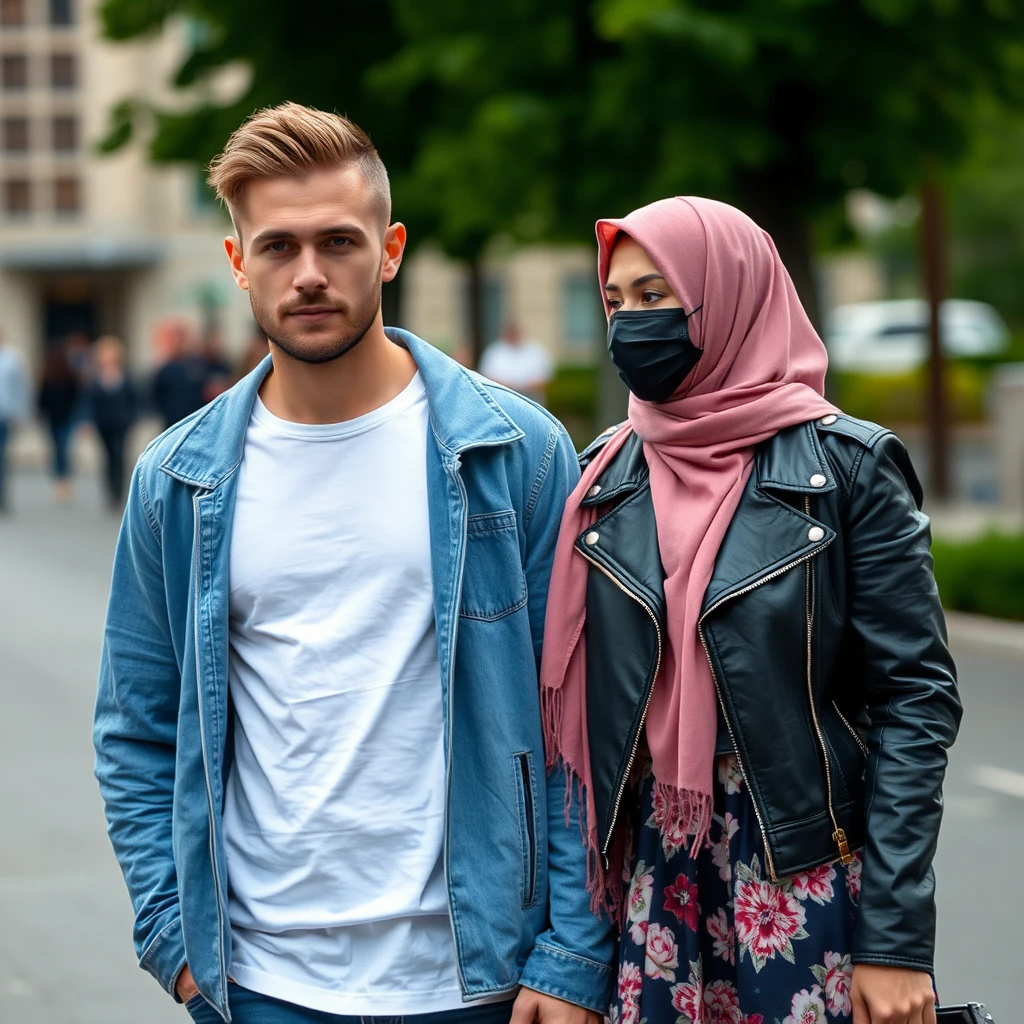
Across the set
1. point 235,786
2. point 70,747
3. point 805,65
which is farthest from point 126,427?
point 235,786

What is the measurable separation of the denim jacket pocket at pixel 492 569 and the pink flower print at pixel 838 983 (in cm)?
69

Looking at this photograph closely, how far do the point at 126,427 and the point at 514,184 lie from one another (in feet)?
33.5

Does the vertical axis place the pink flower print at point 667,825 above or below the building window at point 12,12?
below

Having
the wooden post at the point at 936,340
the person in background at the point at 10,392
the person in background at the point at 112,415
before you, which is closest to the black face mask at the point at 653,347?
the wooden post at the point at 936,340

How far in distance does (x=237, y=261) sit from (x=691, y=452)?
765 millimetres

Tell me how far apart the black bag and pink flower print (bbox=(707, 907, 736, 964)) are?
306 mm

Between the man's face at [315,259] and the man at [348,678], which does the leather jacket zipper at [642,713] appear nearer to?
the man at [348,678]

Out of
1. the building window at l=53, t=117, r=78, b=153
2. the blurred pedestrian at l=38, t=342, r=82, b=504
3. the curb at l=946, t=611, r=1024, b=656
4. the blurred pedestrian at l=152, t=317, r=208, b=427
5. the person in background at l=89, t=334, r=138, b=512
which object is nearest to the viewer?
the curb at l=946, t=611, r=1024, b=656

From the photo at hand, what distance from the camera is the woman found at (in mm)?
2627

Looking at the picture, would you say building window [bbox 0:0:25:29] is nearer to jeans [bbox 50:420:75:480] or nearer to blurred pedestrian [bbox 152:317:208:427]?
jeans [bbox 50:420:75:480]

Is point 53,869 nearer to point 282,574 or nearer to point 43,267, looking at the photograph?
point 282,574

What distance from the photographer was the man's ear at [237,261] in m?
2.83

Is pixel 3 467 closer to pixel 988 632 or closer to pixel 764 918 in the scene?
pixel 988 632

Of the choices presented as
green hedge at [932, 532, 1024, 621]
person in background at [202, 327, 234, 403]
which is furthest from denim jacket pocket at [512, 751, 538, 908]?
person in background at [202, 327, 234, 403]
